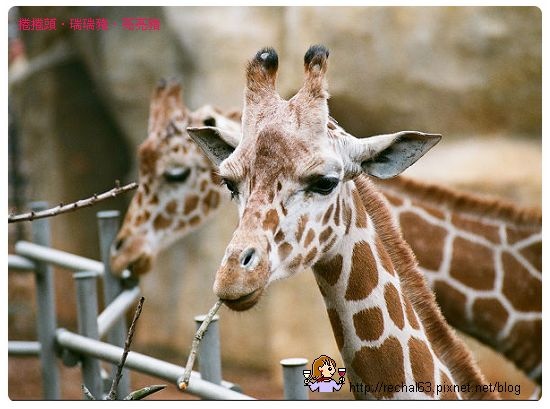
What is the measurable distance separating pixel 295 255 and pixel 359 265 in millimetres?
186

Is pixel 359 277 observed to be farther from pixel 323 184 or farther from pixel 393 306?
pixel 323 184

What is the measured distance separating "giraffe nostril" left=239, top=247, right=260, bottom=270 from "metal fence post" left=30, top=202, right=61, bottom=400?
136 cm

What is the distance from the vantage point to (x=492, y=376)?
4.21 meters

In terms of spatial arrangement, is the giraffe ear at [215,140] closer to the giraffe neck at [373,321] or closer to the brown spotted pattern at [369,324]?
the giraffe neck at [373,321]

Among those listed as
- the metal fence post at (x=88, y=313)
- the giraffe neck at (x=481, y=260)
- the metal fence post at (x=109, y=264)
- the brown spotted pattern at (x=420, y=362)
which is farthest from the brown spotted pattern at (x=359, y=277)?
the giraffe neck at (x=481, y=260)

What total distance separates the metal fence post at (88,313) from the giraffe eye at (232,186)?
93 cm

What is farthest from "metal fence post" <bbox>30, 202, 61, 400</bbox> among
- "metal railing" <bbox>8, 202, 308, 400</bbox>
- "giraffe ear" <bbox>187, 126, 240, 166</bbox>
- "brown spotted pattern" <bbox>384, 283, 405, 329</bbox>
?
"brown spotted pattern" <bbox>384, 283, 405, 329</bbox>

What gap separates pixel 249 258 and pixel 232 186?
0.72ft

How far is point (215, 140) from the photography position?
213cm

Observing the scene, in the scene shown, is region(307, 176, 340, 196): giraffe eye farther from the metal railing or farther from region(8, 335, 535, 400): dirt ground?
region(8, 335, 535, 400): dirt ground

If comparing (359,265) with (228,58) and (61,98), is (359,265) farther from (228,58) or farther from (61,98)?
(61,98)

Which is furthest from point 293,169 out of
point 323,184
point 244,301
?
point 244,301

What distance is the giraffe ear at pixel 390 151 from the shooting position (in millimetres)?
1938

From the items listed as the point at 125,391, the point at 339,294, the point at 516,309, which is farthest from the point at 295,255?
the point at 516,309
